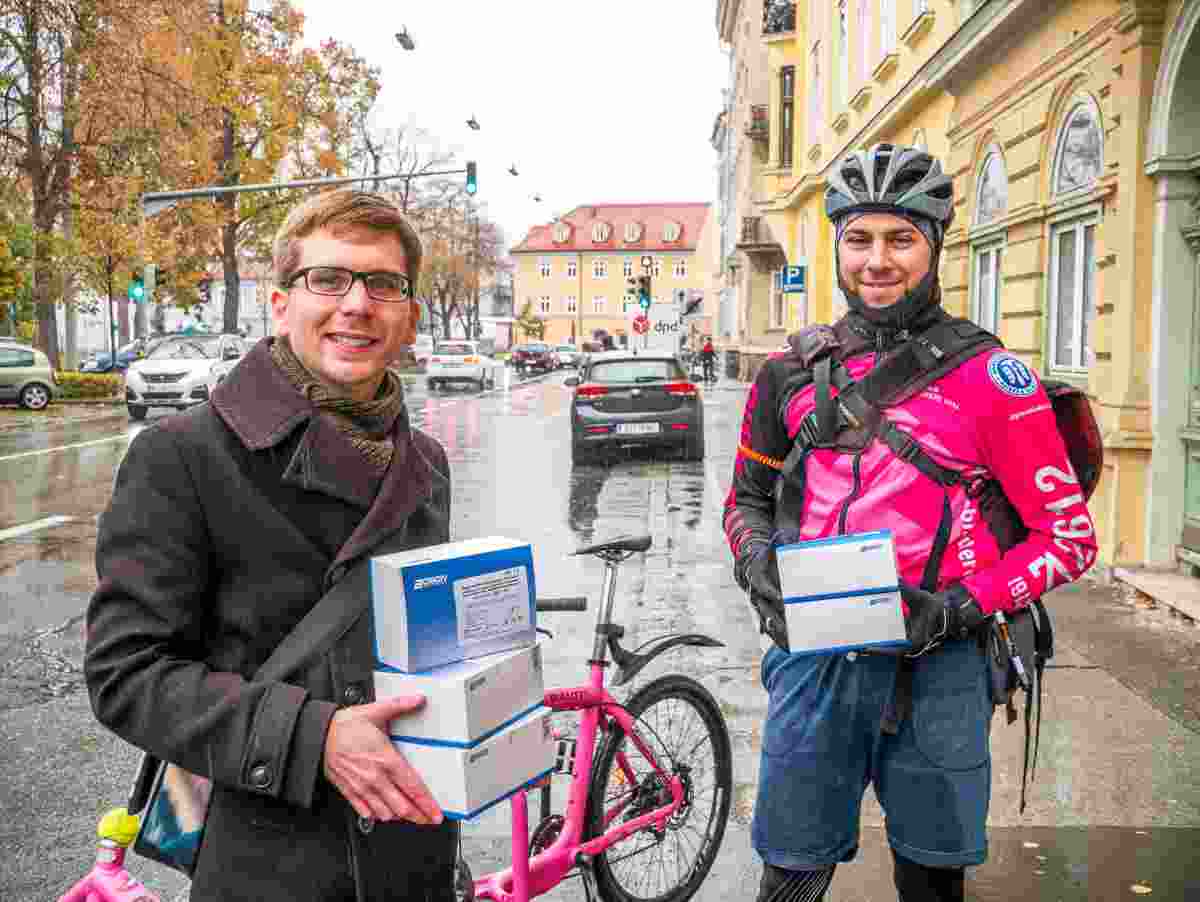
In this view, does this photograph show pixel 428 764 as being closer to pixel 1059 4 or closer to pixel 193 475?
pixel 193 475

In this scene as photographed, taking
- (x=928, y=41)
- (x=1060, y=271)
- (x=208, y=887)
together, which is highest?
(x=928, y=41)

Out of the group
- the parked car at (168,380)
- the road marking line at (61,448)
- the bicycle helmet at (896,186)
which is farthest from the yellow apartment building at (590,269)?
the bicycle helmet at (896,186)

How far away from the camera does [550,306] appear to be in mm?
117062

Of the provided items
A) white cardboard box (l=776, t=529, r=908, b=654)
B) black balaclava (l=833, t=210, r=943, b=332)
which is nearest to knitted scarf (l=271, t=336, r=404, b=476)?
white cardboard box (l=776, t=529, r=908, b=654)

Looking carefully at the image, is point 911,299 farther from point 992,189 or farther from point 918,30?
point 918,30

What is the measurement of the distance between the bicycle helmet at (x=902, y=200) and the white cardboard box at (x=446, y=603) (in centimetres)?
106

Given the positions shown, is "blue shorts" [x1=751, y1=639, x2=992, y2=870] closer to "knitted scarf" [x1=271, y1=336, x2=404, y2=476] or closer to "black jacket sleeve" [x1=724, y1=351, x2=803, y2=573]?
"black jacket sleeve" [x1=724, y1=351, x2=803, y2=573]

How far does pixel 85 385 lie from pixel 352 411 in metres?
31.0

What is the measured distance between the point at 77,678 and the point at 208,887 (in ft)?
16.4

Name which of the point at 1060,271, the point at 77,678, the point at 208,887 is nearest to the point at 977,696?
the point at 208,887

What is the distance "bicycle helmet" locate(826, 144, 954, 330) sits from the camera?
249 cm

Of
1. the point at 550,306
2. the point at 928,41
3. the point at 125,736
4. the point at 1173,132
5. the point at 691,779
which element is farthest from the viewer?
the point at 550,306

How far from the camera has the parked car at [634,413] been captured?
16.6 metres

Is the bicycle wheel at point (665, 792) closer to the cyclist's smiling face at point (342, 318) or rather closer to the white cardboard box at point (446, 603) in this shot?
the white cardboard box at point (446, 603)
